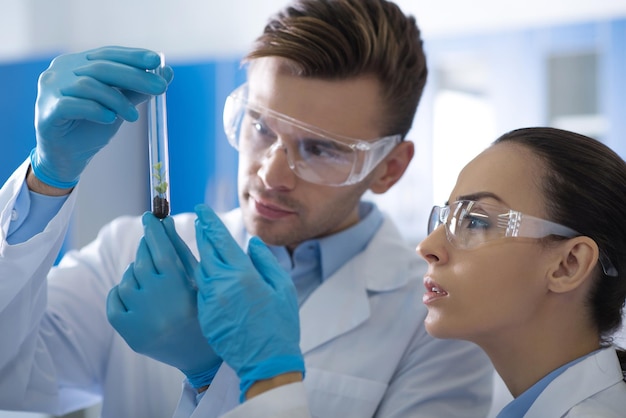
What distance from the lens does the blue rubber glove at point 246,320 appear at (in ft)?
3.94

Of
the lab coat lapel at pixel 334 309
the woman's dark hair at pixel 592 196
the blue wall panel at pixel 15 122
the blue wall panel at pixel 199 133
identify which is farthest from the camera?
the blue wall panel at pixel 199 133

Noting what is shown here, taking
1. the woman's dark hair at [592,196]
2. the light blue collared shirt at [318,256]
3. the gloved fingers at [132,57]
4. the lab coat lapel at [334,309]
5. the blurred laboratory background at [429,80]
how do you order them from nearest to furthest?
the gloved fingers at [132,57], the woman's dark hair at [592,196], the lab coat lapel at [334,309], the light blue collared shirt at [318,256], the blurred laboratory background at [429,80]

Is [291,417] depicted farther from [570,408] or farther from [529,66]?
[529,66]

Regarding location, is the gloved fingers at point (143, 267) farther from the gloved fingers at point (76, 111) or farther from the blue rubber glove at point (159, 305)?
the gloved fingers at point (76, 111)

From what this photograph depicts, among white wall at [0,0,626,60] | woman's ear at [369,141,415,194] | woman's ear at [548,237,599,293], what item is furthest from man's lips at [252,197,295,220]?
white wall at [0,0,626,60]

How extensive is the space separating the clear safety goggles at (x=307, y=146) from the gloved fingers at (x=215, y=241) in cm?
42

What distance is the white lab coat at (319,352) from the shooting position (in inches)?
63.4

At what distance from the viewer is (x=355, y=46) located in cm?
176

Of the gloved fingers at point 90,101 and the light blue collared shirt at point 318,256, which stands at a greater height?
the gloved fingers at point 90,101

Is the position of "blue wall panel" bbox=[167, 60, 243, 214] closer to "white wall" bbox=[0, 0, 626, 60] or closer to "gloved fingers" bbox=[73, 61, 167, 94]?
"white wall" bbox=[0, 0, 626, 60]

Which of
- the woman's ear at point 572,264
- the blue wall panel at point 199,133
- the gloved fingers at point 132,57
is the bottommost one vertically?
the blue wall panel at point 199,133

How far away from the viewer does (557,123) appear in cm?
446

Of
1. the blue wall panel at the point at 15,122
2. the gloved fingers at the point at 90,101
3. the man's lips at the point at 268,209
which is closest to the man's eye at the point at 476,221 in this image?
the man's lips at the point at 268,209

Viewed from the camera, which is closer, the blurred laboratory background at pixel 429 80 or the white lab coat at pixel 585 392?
the white lab coat at pixel 585 392
